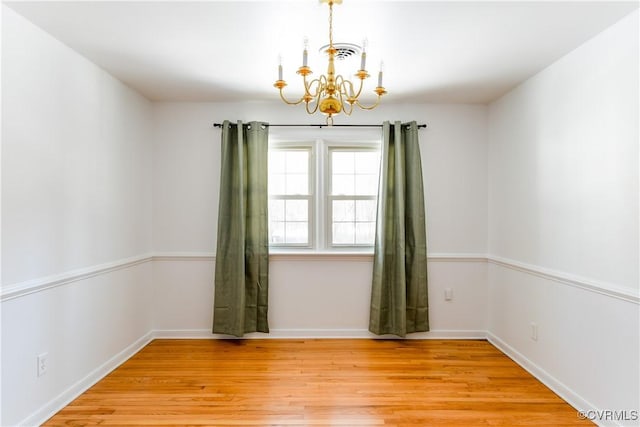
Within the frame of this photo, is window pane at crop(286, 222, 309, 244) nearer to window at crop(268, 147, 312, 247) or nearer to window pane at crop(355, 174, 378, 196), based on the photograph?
window at crop(268, 147, 312, 247)

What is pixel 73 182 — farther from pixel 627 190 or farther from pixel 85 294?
pixel 627 190

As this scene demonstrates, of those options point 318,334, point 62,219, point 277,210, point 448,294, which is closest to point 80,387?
point 62,219

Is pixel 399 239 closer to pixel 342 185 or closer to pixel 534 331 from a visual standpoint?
pixel 342 185

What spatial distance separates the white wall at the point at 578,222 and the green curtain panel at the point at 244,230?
233cm

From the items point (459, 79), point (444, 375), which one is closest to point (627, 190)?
point (459, 79)

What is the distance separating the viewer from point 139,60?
2.78 metres

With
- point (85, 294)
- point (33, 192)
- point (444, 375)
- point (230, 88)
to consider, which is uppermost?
point (230, 88)

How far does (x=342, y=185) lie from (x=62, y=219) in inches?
96.9

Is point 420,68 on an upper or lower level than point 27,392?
upper

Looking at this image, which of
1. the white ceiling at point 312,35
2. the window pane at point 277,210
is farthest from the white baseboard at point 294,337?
the white ceiling at point 312,35

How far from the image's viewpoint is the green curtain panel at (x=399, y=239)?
3.68 m

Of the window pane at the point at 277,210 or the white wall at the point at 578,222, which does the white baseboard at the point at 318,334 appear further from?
the window pane at the point at 277,210

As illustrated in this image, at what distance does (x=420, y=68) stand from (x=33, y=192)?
2796mm

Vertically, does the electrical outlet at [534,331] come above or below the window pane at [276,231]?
below
